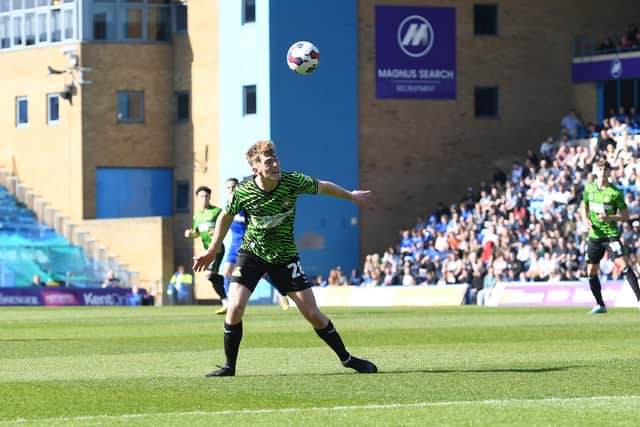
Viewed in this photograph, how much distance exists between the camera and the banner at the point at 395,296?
40.6 meters

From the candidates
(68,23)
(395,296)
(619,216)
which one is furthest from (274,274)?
(68,23)

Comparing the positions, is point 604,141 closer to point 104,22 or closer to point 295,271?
point 104,22

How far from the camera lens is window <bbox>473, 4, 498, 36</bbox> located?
183ft

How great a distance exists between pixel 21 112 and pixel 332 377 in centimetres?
4902

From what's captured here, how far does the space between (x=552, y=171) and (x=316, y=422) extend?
119 feet

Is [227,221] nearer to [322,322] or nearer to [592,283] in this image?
[322,322]

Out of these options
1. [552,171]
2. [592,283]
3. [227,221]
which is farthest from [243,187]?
[552,171]

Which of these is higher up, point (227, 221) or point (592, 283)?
point (227, 221)

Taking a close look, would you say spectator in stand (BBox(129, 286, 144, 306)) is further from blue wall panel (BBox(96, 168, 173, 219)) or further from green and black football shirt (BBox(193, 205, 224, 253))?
green and black football shirt (BBox(193, 205, 224, 253))

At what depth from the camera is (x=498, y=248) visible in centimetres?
4303

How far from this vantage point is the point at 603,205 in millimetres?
25609

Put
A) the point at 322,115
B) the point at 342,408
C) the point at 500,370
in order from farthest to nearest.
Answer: the point at 322,115, the point at 500,370, the point at 342,408

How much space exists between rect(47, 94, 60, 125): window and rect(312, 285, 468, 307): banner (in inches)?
787

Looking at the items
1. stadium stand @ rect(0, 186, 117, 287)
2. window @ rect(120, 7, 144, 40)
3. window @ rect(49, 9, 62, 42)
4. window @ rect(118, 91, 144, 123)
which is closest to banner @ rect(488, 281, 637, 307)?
stadium stand @ rect(0, 186, 117, 287)
